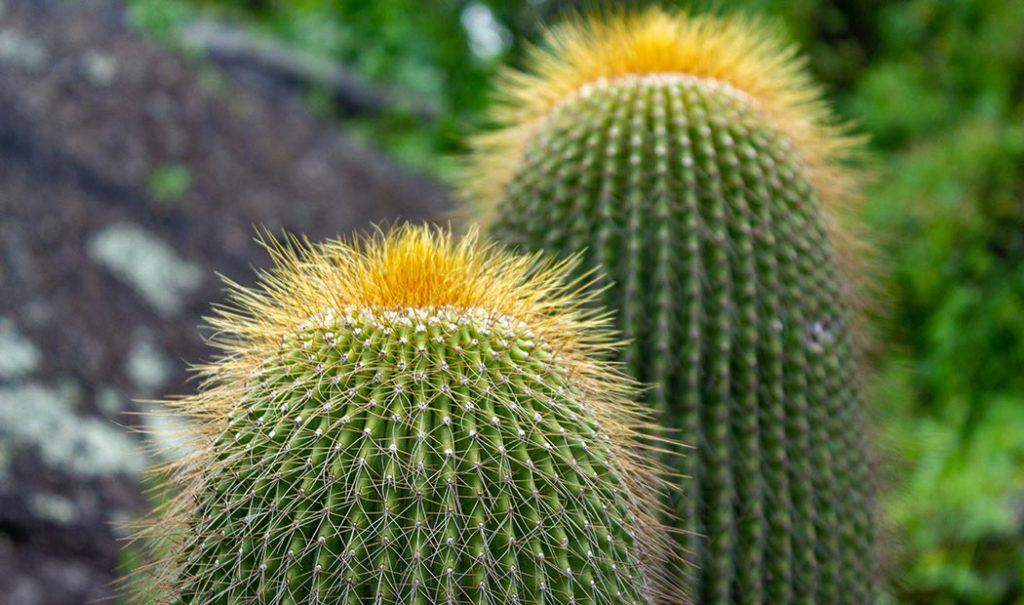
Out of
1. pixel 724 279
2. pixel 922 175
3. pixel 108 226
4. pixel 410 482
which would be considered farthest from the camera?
pixel 922 175

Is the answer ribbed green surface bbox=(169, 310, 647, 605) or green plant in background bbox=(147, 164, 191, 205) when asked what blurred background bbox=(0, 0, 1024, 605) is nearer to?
green plant in background bbox=(147, 164, 191, 205)

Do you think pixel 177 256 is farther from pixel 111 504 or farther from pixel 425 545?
pixel 425 545

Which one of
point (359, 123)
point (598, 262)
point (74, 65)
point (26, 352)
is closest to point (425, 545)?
point (598, 262)

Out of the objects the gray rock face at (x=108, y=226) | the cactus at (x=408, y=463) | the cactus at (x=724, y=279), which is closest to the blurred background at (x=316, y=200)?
the gray rock face at (x=108, y=226)

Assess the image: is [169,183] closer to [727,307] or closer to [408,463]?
[727,307]

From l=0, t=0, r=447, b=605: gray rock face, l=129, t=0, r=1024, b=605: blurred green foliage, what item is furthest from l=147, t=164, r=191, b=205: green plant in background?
l=129, t=0, r=1024, b=605: blurred green foliage

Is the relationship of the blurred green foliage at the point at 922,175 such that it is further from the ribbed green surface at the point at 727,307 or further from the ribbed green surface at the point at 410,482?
the ribbed green surface at the point at 410,482

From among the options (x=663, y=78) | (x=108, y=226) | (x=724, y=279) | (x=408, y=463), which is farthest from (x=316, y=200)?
(x=408, y=463)
